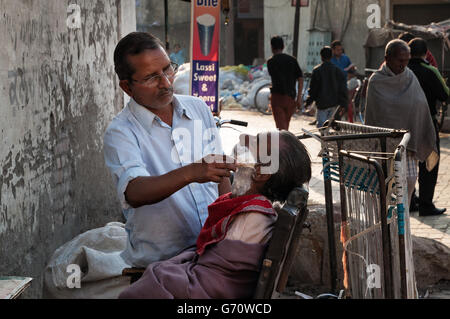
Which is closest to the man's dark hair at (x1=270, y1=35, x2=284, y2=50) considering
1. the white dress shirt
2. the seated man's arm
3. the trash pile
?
the trash pile

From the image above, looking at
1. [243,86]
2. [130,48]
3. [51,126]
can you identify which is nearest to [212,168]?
[130,48]

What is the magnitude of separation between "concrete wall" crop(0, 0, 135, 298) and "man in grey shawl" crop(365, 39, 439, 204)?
243cm

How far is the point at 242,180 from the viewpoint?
2.63m

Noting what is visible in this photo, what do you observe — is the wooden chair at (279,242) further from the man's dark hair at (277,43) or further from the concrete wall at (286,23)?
the concrete wall at (286,23)

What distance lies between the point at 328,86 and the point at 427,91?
3.64 meters

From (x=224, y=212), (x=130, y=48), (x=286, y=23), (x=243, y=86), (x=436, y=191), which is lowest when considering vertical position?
(x=436, y=191)

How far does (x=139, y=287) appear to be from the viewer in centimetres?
252

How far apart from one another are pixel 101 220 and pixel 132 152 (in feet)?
11.3

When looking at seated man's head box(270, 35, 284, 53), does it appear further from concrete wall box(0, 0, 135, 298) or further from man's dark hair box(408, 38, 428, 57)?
concrete wall box(0, 0, 135, 298)

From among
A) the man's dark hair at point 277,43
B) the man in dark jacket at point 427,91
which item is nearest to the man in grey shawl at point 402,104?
the man in dark jacket at point 427,91

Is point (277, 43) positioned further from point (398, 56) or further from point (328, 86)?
point (398, 56)

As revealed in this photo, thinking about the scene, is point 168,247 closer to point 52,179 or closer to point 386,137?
point 386,137

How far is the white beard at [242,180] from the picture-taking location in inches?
103

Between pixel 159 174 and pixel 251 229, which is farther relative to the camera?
pixel 159 174
